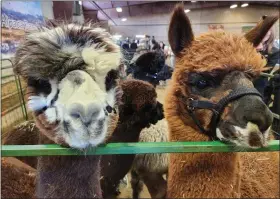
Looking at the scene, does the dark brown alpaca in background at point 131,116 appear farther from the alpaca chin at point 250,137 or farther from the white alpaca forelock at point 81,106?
the alpaca chin at point 250,137

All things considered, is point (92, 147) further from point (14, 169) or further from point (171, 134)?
point (14, 169)

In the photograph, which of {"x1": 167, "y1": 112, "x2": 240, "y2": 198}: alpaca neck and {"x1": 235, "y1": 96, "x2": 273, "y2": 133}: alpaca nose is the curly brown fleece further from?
{"x1": 235, "y1": 96, "x2": 273, "y2": 133}: alpaca nose

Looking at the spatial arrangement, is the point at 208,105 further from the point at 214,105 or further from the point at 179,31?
the point at 179,31

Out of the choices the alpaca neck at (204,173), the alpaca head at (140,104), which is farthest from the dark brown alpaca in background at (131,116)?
the alpaca neck at (204,173)

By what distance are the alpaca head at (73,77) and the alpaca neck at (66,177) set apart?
132 millimetres

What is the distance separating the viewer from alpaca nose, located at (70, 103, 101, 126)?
751mm

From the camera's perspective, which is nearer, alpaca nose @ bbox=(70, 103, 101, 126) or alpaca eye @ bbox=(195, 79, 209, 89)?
alpaca nose @ bbox=(70, 103, 101, 126)

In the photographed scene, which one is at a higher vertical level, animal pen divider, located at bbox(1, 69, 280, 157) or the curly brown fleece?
animal pen divider, located at bbox(1, 69, 280, 157)

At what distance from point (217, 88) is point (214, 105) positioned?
69 mm

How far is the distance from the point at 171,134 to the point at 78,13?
86 centimetres

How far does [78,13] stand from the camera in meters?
1.42

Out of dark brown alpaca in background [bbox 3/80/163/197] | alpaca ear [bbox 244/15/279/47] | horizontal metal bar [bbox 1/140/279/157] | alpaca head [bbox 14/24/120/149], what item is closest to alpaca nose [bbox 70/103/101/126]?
alpaca head [bbox 14/24/120/149]

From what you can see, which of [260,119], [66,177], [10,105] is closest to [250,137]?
[260,119]

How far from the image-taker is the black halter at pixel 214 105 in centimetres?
87
